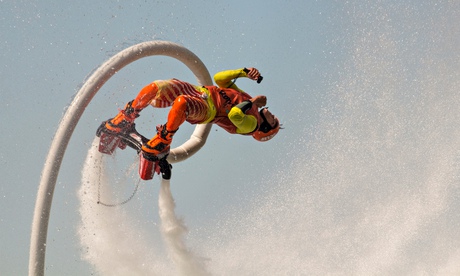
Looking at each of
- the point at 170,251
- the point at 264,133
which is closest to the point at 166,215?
the point at 170,251

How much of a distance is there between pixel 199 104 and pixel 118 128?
1682mm

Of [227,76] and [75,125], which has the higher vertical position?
[227,76]

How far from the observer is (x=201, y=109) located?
589 inches

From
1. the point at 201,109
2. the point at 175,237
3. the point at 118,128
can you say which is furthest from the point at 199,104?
the point at 175,237

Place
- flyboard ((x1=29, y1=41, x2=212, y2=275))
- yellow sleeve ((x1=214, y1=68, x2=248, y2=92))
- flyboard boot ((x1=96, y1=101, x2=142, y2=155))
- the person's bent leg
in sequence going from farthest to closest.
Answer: yellow sleeve ((x1=214, y1=68, x2=248, y2=92)) → flyboard boot ((x1=96, y1=101, x2=142, y2=155)) → the person's bent leg → flyboard ((x1=29, y1=41, x2=212, y2=275))

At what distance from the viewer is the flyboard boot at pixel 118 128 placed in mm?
15375

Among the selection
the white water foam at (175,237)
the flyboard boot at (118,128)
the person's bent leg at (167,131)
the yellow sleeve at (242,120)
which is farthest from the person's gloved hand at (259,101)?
the white water foam at (175,237)

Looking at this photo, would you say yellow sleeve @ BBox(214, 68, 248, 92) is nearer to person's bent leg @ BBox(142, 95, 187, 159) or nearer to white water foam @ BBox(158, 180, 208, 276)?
person's bent leg @ BBox(142, 95, 187, 159)

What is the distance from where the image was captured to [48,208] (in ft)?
44.8

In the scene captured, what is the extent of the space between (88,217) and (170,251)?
1.99 metres

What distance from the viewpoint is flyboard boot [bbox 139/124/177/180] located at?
48.4 ft

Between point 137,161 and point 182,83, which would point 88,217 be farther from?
point 182,83

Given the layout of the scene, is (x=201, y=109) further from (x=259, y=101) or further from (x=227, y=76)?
(x=227, y=76)

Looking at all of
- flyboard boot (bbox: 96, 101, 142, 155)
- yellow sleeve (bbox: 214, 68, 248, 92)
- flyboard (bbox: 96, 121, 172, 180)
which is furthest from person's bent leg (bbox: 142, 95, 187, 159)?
yellow sleeve (bbox: 214, 68, 248, 92)
